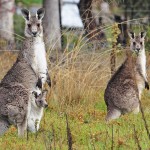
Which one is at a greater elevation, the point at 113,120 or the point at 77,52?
the point at 77,52

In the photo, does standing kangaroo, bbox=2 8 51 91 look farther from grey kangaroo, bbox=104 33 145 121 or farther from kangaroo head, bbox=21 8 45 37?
grey kangaroo, bbox=104 33 145 121

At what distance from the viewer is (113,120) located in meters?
12.3

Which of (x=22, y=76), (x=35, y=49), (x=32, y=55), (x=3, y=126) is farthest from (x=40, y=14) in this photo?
(x=3, y=126)

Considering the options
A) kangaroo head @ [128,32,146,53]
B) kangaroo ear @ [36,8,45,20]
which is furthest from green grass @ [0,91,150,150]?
kangaroo ear @ [36,8,45,20]

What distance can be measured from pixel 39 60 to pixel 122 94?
1.47m

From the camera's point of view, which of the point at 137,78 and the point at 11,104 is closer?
the point at 11,104

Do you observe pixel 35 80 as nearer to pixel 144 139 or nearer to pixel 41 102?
pixel 41 102

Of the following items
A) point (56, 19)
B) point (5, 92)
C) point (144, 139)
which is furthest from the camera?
point (56, 19)

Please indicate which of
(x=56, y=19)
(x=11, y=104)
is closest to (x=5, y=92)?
(x=11, y=104)

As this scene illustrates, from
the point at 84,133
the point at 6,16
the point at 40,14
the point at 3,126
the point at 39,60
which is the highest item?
the point at 40,14

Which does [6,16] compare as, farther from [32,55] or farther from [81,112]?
[32,55]

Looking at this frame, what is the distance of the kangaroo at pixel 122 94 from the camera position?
41.9 feet

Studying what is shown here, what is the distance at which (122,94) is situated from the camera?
12875mm

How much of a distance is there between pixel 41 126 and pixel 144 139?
1.90 metres
